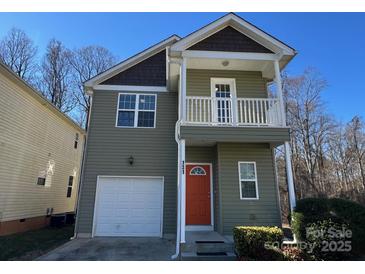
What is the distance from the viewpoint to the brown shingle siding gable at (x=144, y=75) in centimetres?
994

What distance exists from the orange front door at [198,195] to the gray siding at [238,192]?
2.77ft

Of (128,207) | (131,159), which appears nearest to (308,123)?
(131,159)

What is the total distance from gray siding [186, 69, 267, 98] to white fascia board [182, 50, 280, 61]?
1317 mm

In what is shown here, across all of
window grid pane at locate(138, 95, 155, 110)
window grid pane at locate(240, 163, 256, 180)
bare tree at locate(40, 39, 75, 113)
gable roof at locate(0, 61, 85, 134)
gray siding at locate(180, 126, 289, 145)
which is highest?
bare tree at locate(40, 39, 75, 113)

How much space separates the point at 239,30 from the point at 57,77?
16696mm

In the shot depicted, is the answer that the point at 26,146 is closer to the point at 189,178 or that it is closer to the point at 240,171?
the point at 189,178

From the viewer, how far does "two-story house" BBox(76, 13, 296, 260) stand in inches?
295

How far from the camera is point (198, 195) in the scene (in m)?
8.47

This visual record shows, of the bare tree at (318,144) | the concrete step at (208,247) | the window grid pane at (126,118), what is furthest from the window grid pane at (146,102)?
the bare tree at (318,144)

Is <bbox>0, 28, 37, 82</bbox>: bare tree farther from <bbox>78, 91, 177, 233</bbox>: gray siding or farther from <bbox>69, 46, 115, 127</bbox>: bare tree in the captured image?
<bbox>78, 91, 177, 233</bbox>: gray siding

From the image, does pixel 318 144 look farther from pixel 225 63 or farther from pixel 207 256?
pixel 207 256

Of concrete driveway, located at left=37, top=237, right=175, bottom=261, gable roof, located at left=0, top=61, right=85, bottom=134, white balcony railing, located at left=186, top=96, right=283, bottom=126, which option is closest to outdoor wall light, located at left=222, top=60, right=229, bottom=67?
white balcony railing, located at left=186, top=96, right=283, bottom=126
